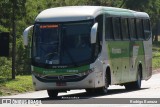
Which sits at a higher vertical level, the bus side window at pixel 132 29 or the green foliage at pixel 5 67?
the bus side window at pixel 132 29

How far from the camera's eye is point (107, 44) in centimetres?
2522

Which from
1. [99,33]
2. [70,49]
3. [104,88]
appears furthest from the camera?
[104,88]

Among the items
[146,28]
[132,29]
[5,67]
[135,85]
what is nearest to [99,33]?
[132,29]

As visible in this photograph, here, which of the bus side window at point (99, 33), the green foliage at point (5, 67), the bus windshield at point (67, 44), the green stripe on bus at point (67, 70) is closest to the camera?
the green stripe on bus at point (67, 70)

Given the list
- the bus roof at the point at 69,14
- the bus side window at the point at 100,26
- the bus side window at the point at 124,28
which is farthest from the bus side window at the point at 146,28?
the bus side window at the point at 100,26

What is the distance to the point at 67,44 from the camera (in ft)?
77.3

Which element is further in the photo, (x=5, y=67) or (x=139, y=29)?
(x=5, y=67)

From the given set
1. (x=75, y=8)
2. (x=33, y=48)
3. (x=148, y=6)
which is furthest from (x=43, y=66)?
(x=148, y=6)

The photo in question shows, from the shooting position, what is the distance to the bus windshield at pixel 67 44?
925 inches

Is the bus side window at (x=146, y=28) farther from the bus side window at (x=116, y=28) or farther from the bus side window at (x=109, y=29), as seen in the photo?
the bus side window at (x=109, y=29)

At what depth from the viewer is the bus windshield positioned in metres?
23.5

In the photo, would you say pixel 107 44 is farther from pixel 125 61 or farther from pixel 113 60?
pixel 125 61

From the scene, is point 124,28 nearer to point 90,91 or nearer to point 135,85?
point 90,91

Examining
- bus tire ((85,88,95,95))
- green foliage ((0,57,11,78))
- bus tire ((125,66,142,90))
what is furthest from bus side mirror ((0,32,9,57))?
green foliage ((0,57,11,78))
